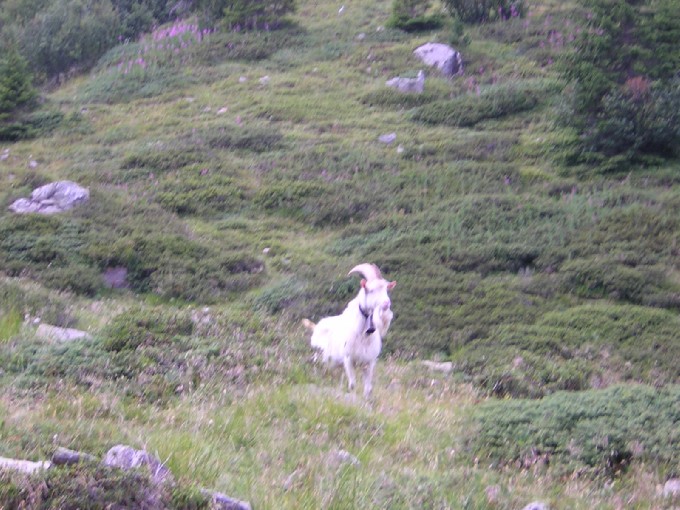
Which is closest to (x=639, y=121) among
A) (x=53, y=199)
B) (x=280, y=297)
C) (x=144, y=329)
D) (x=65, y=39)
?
(x=280, y=297)

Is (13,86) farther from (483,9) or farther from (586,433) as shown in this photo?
(586,433)

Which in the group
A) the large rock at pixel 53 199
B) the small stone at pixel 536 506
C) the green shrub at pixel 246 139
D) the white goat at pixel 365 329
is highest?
the small stone at pixel 536 506

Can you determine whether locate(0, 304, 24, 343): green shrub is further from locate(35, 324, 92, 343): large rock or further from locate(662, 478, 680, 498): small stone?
locate(662, 478, 680, 498): small stone

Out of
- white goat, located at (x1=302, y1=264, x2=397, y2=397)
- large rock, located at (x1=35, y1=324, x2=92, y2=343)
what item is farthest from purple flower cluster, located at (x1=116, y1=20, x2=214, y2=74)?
white goat, located at (x1=302, y1=264, x2=397, y2=397)

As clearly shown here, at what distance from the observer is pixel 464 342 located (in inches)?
496

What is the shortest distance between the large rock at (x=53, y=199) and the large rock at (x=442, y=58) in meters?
14.4

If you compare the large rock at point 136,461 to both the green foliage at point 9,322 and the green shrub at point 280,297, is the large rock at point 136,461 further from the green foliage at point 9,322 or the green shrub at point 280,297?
the green shrub at point 280,297

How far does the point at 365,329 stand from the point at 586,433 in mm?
2479

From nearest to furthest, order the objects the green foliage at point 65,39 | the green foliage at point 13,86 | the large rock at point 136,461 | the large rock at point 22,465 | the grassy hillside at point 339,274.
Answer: the large rock at point 22,465
the large rock at point 136,461
the grassy hillside at point 339,274
the green foliage at point 13,86
the green foliage at point 65,39

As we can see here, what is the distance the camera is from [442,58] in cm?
3028

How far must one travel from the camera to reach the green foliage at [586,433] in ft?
21.9

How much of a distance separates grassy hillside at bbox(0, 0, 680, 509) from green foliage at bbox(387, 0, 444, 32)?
24.6 inches

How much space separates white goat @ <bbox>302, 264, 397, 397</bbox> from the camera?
336 inches

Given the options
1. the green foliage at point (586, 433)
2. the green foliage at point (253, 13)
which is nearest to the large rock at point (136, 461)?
the green foliage at point (586, 433)
